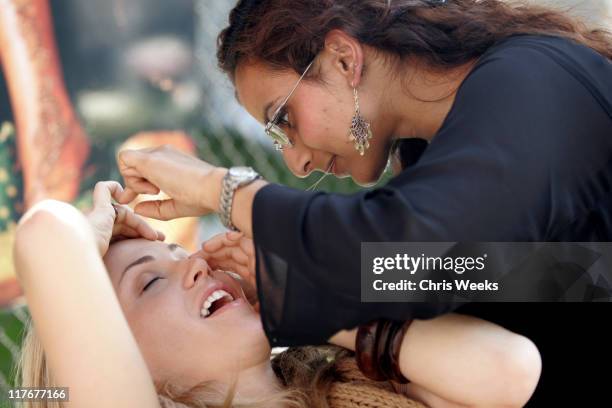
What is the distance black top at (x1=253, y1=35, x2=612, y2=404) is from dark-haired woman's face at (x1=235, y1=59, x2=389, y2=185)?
21.3 inches

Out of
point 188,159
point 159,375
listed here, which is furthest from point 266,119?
point 159,375

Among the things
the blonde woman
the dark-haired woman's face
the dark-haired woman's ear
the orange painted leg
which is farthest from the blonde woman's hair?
the orange painted leg

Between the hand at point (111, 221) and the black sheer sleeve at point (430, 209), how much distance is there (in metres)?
0.58

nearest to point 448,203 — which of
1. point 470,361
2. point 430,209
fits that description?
point 430,209

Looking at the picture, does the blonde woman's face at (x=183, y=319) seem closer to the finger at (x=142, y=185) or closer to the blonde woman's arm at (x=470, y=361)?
the finger at (x=142, y=185)

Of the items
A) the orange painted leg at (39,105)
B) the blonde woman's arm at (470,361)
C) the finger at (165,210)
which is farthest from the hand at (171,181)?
the orange painted leg at (39,105)

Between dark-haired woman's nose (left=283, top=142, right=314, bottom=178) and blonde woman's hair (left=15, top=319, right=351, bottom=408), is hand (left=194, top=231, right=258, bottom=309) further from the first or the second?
dark-haired woman's nose (left=283, top=142, right=314, bottom=178)

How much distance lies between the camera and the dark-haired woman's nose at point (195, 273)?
7.00 ft

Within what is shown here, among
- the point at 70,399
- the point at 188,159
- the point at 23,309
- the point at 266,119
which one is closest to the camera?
the point at 70,399

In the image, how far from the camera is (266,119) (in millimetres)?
2367

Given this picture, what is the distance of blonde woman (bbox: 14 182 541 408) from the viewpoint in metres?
1.71

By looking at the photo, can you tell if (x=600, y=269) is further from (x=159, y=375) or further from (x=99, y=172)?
(x=99, y=172)

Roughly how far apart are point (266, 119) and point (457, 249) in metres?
0.91

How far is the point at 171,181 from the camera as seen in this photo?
1830 millimetres
